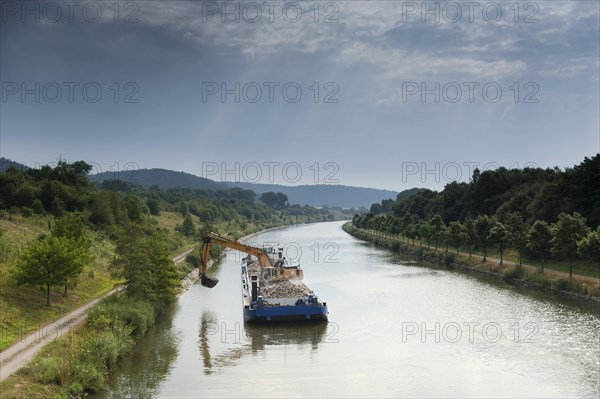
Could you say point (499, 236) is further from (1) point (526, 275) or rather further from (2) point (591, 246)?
(2) point (591, 246)

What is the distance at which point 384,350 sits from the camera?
33.9 metres

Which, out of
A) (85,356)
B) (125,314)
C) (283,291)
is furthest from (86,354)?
(283,291)

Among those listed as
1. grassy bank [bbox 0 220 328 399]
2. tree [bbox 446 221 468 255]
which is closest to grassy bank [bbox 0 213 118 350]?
grassy bank [bbox 0 220 328 399]

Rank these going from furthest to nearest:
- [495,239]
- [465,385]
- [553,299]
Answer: [495,239] < [553,299] < [465,385]

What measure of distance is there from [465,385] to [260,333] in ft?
53.2

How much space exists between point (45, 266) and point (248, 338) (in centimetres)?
1427

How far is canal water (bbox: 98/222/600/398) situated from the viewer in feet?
88.9

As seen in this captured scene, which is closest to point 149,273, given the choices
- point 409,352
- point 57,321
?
point 57,321

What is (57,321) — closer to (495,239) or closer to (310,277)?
(310,277)

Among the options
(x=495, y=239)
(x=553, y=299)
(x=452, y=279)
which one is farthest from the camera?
(x=495, y=239)

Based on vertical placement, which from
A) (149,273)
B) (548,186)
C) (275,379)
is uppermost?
(548,186)

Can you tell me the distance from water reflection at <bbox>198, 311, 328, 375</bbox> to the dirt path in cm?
812

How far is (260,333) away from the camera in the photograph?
39125 millimetres

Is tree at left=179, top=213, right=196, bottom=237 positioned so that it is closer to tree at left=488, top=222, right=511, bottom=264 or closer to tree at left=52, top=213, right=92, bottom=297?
tree at left=52, top=213, right=92, bottom=297
